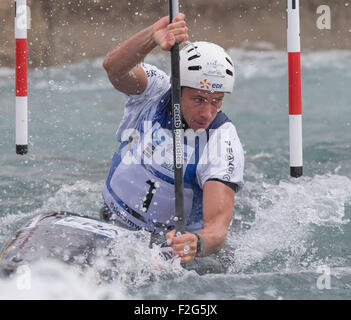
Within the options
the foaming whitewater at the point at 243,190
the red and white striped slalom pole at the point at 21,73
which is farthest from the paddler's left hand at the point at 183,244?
→ the red and white striped slalom pole at the point at 21,73

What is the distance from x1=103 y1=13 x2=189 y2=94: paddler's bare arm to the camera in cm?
351

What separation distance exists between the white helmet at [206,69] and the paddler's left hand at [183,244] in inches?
36.3

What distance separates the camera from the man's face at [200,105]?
4.04m

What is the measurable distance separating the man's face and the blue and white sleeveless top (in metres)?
0.11

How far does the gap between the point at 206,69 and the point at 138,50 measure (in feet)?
1.38

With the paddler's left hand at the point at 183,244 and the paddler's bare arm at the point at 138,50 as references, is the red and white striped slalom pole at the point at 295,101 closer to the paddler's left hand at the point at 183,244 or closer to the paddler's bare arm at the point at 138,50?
the paddler's bare arm at the point at 138,50

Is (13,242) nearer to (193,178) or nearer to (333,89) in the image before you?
(193,178)

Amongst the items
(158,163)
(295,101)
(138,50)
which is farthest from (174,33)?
(295,101)

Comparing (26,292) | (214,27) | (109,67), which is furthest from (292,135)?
(214,27)

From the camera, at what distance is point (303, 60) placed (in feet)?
→ 50.3

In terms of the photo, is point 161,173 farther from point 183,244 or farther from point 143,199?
point 183,244

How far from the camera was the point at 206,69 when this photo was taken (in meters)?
4.03

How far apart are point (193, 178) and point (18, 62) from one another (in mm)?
2538

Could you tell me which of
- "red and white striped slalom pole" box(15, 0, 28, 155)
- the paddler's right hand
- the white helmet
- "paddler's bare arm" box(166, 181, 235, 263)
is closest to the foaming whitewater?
"paddler's bare arm" box(166, 181, 235, 263)
